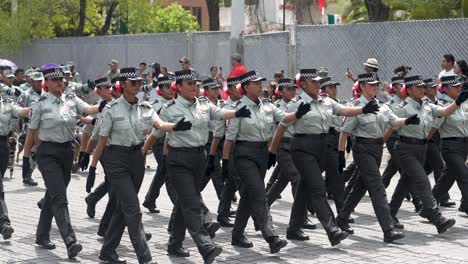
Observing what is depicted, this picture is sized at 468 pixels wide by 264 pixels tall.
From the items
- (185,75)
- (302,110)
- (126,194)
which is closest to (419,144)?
(302,110)

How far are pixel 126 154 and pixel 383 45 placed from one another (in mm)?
11906

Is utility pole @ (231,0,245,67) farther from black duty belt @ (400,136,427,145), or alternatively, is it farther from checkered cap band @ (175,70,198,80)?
checkered cap band @ (175,70,198,80)

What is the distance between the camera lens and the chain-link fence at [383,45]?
20234mm

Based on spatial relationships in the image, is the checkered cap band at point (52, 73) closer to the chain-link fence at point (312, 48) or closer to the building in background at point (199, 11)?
the chain-link fence at point (312, 48)

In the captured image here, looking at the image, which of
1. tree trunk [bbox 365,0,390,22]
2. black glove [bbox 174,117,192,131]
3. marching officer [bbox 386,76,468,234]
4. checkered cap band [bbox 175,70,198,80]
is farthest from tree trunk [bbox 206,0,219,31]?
black glove [bbox 174,117,192,131]

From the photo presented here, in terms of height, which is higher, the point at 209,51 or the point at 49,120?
the point at 209,51

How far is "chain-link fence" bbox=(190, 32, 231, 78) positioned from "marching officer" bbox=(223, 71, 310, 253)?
13487mm

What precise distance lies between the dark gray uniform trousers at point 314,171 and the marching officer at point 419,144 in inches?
52.9

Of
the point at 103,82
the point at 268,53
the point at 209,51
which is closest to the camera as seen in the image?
the point at 103,82

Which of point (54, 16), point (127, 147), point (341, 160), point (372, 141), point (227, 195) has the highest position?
point (54, 16)

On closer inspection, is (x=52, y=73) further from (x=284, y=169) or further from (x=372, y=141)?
(x=372, y=141)

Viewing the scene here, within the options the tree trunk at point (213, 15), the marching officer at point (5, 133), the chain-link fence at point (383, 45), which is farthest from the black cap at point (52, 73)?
the tree trunk at point (213, 15)

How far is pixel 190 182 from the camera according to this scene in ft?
34.6

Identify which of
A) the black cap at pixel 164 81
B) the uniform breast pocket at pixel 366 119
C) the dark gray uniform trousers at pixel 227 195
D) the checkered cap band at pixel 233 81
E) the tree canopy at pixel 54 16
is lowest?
Result: the dark gray uniform trousers at pixel 227 195
